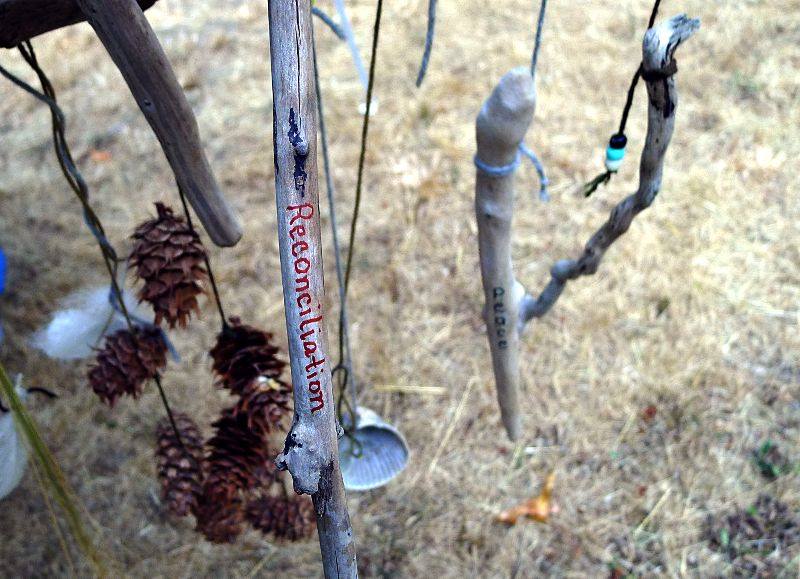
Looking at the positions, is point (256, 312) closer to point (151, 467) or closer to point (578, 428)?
point (151, 467)

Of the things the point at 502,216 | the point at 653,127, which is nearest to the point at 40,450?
the point at 502,216

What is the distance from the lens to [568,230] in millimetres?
1849

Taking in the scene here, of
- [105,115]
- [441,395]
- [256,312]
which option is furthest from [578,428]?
[105,115]

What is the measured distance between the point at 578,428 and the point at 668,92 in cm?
94

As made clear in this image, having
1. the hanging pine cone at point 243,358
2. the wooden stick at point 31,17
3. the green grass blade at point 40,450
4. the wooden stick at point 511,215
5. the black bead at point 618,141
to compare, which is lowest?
the green grass blade at point 40,450

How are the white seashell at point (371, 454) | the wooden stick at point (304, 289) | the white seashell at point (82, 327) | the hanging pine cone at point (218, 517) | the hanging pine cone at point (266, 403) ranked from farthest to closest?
the white seashell at point (371, 454) < the white seashell at point (82, 327) < the hanging pine cone at point (218, 517) < the hanging pine cone at point (266, 403) < the wooden stick at point (304, 289)

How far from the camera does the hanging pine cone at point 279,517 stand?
1.02m

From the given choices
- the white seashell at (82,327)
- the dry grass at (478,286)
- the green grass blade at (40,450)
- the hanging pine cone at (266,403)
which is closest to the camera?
the green grass blade at (40,450)

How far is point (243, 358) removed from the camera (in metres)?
0.83

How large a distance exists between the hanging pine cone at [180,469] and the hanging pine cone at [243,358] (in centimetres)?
15

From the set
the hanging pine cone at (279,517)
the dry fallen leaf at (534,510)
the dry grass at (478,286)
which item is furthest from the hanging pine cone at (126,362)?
the dry fallen leaf at (534,510)

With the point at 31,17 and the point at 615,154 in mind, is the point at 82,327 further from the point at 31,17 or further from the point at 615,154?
the point at 615,154

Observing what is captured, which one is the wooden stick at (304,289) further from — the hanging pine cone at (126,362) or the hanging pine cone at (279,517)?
the hanging pine cone at (279,517)

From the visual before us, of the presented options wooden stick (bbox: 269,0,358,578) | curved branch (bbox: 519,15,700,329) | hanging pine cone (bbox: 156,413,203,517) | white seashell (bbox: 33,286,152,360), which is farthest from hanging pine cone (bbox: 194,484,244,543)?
curved branch (bbox: 519,15,700,329)
